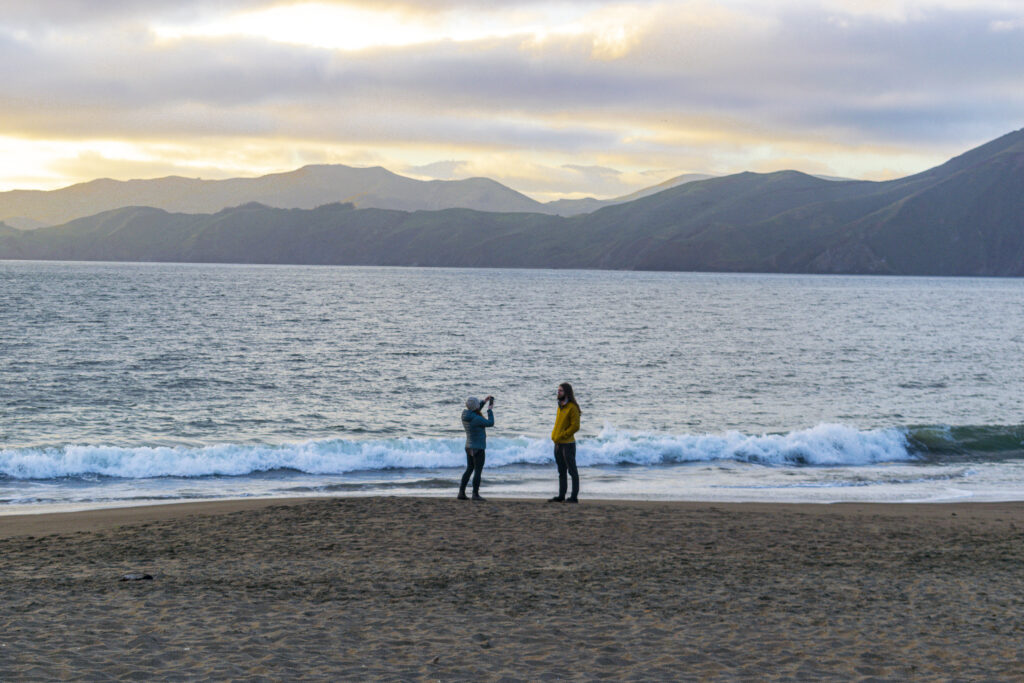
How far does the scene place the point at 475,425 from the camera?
15.0 m

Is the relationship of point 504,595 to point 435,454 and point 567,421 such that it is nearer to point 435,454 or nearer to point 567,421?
point 567,421

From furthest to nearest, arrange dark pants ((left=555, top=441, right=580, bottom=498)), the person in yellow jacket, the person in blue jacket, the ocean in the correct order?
the ocean < dark pants ((left=555, top=441, right=580, bottom=498)) < the person in blue jacket < the person in yellow jacket

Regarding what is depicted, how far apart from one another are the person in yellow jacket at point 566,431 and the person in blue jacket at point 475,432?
1.12 metres

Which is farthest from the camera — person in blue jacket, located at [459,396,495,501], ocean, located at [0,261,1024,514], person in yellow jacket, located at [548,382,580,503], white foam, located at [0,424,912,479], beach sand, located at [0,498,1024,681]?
white foam, located at [0,424,912,479]

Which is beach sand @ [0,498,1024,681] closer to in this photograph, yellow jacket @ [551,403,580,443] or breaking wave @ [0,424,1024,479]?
yellow jacket @ [551,403,580,443]

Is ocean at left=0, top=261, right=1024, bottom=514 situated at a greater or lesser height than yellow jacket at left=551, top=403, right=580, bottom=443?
lesser

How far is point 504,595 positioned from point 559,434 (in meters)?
5.62

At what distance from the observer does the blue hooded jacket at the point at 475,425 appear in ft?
48.9

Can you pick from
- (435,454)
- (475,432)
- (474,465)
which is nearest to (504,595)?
(475,432)

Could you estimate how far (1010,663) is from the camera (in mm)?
7363

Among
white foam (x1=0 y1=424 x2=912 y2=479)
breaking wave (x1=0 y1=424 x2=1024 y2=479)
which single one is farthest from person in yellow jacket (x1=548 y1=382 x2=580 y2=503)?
white foam (x1=0 y1=424 x2=912 y2=479)

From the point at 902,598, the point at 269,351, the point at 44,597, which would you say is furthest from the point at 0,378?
the point at 902,598

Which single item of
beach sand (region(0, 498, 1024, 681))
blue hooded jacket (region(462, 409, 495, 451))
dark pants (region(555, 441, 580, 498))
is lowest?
beach sand (region(0, 498, 1024, 681))

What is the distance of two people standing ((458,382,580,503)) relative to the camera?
47.9 ft
